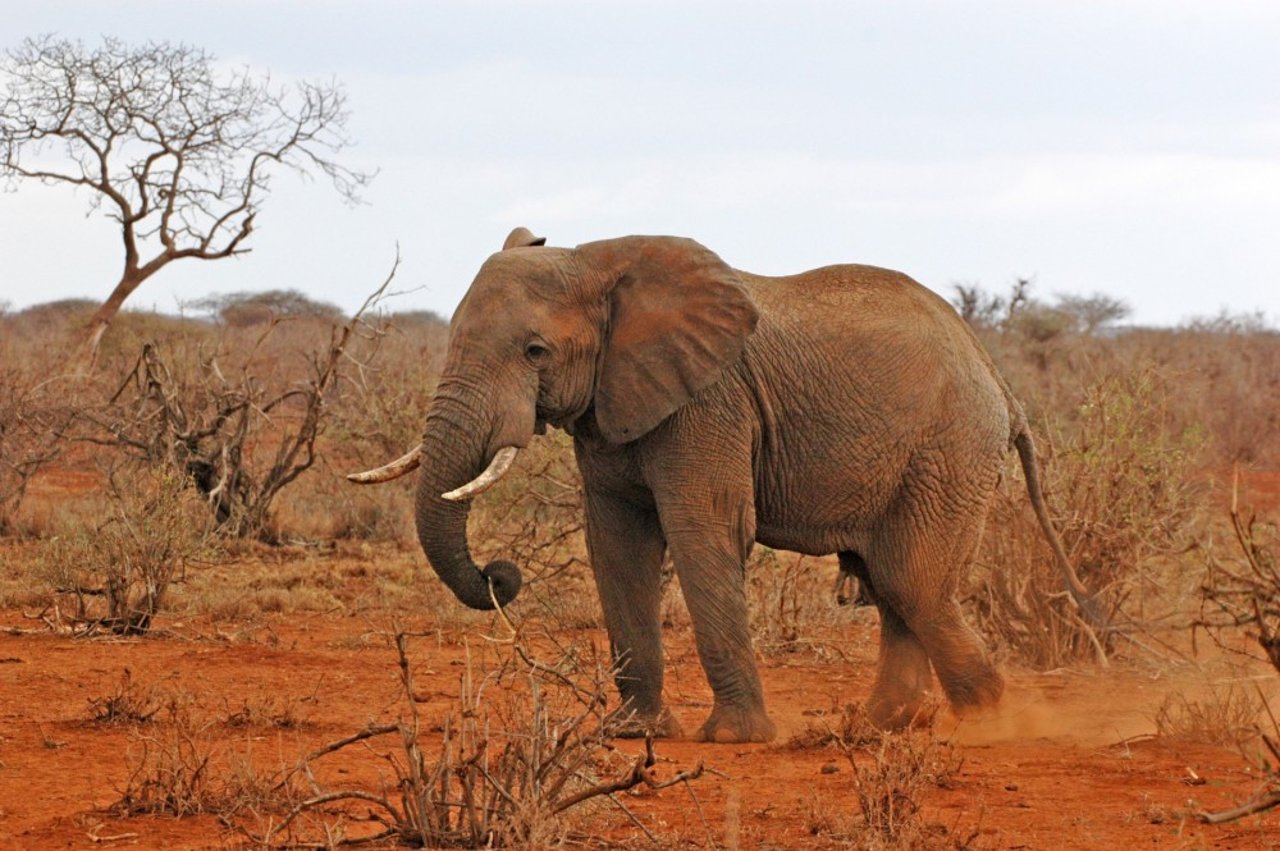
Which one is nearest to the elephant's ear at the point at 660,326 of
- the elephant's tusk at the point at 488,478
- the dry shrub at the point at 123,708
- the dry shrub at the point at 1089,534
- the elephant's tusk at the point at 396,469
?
the elephant's tusk at the point at 488,478

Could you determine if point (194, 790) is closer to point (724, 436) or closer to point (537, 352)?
point (537, 352)

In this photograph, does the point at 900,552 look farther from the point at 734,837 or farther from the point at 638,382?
the point at 734,837

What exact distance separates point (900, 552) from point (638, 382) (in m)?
1.46

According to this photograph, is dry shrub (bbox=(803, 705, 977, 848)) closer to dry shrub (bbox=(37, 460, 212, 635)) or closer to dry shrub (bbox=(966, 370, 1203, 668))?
dry shrub (bbox=(966, 370, 1203, 668))

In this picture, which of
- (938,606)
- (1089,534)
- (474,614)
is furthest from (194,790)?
(474,614)

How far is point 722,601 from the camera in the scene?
7.34m

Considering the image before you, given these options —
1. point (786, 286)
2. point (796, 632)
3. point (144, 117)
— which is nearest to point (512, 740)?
point (786, 286)

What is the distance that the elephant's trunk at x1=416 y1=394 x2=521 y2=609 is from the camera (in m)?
7.00

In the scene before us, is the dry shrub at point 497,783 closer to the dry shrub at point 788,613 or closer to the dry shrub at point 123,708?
the dry shrub at point 123,708

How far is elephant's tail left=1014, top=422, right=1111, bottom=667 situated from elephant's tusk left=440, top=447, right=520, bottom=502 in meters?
2.67

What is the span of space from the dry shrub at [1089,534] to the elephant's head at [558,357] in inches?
116

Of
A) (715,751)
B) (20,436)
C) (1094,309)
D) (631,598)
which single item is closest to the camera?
(715,751)

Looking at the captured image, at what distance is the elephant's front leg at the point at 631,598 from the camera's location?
7629 mm

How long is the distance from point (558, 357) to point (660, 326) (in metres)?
0.47
